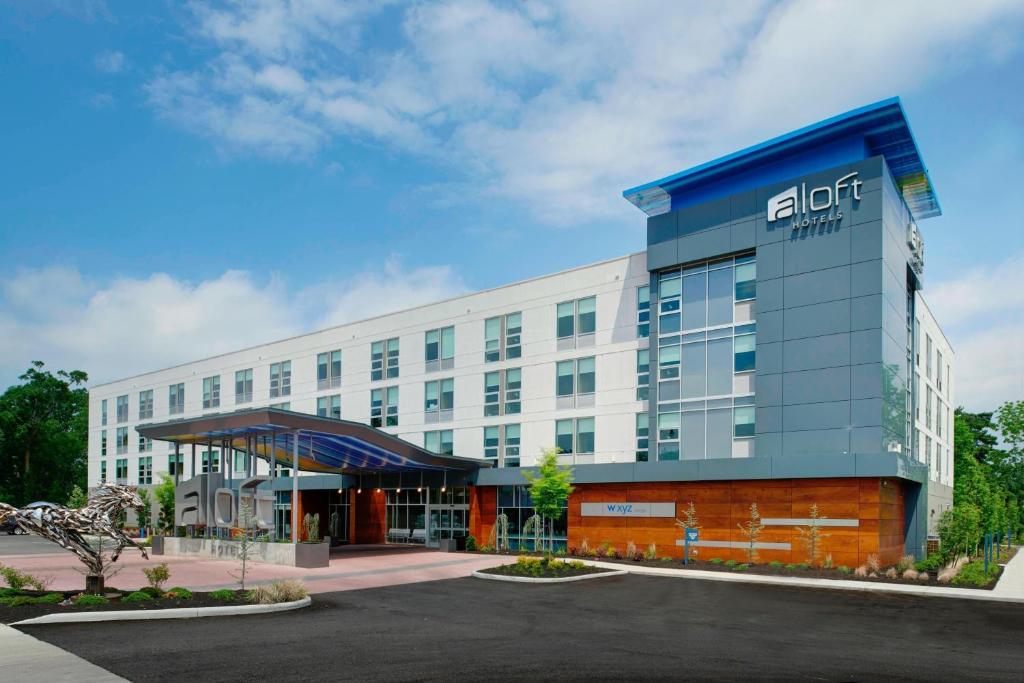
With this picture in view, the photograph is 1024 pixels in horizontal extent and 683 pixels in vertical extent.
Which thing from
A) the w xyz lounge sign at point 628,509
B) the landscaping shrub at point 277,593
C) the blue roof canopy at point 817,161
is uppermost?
the blue roof canopy at point 817,161

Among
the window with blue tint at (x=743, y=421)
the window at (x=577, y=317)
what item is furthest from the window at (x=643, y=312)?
the window with blue tint at (x=743, y=421)

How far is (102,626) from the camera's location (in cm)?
1662

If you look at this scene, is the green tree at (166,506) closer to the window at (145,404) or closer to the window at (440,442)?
the window at (440,442)

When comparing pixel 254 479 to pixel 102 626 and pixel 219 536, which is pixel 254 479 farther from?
pixel 102 626

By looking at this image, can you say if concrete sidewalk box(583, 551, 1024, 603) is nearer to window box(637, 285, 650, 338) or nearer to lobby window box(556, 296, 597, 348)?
window box(637, 285, 650, 338)

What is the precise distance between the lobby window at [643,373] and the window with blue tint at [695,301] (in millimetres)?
2604

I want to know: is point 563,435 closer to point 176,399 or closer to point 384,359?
point 384,359

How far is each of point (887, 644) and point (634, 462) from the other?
2002 cm

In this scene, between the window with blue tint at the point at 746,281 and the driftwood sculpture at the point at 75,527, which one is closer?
the driftwood sculpture at the point at 75,527

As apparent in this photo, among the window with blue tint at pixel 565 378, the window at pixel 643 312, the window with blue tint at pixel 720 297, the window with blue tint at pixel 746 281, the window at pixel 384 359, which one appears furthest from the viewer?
the window at pixel 384 359

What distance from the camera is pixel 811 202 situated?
33375mm

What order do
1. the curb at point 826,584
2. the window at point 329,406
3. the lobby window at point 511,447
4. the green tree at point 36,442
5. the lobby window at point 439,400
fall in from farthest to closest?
1. the green tree at point 36,442
2. the window at point 329,406
3. the lobby window at point 439,400
4. the lobby window at point 511,447
5. the curb at point 826,584

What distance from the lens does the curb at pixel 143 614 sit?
662 inches

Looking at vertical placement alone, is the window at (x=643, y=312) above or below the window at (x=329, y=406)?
above
